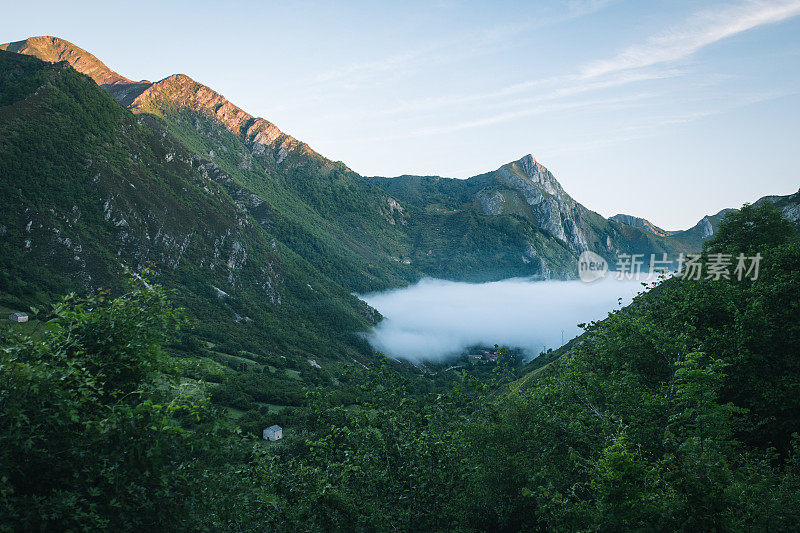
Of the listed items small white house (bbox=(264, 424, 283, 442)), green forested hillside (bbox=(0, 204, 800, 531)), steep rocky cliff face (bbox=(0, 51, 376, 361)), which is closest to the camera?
green forested hillside (bbox=(0, 204, 800, 531))

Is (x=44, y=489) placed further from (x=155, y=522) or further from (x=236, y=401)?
(x=236, y=401)

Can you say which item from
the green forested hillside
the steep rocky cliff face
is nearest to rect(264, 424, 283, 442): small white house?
the green forested hillside

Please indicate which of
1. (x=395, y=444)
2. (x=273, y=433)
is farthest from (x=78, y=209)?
(x=395, y=444)

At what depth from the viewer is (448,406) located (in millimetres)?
18109

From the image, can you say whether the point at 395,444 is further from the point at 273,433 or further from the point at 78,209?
the point at 78,209

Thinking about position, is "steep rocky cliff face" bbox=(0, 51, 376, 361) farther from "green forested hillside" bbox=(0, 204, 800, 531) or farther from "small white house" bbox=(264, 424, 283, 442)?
"green forested hillside" bbox=(0, 204, 800, 531)

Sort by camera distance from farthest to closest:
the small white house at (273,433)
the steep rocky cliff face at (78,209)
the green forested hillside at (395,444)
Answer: the steep rocky cliff face at (78,209) < the small white house at (273,433) < the green forested hillside at (395,444)

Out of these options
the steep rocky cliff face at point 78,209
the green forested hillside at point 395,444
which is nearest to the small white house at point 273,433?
the green forested hillside at point 395,444

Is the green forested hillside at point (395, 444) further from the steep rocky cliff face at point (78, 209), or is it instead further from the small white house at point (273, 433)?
the steep rocky cliff face at point (78, 209)

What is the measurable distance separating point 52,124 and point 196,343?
415 feet

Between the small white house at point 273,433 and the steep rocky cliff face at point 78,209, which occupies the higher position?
the steep rocky cliff face at point 78,209

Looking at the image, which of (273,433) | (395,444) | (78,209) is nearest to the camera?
(395,444)

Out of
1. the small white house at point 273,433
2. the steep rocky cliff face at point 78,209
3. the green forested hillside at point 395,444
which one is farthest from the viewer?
the steep rocky cliff face at point 78,209

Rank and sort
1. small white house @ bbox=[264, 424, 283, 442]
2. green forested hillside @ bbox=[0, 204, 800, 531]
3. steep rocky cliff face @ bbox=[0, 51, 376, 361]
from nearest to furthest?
green forested hillside @ bbox=[0, 204, 800, 531] → small white house @ bbox=[264, 424, 283, 442] → steep rocky cliff face @ bbox=[0, 51, 376, 361]
